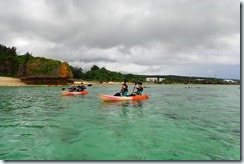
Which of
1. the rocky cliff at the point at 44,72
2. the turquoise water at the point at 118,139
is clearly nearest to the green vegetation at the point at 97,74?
the rocky cliff at the point at 44,72

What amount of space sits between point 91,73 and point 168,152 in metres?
117

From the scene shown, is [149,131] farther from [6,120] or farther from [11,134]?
[6,120]

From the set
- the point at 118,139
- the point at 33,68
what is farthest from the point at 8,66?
the point at 118,139

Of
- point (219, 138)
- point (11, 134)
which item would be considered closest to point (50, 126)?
point (11, 134)

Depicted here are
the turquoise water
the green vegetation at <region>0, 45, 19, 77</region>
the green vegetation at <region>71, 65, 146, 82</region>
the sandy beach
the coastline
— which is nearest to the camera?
the turquoise water

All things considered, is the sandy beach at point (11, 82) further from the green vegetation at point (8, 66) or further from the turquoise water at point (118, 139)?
the turquoise water at point (118, 139)

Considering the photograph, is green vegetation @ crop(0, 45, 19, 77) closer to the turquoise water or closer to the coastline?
the coastline

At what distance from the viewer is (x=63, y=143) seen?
34.5ft

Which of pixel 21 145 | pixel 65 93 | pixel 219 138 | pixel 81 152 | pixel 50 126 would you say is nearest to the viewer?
pixel 81 152

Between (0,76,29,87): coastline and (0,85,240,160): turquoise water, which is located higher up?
(0,76,29,87): coastline

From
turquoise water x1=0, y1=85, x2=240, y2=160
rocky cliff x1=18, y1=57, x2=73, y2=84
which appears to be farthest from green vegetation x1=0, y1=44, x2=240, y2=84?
turquoise water x1=0, y1=85, x2=240, y2=160

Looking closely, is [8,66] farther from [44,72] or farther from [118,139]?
[118,139]

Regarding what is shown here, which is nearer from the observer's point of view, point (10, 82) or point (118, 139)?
point (118, 139)

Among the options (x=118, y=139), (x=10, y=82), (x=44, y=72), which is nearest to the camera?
(x=118, y=139)
